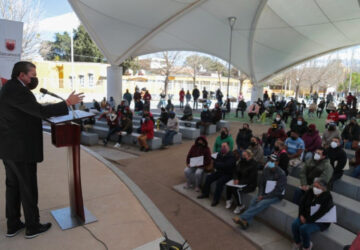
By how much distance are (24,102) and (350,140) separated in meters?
9.17

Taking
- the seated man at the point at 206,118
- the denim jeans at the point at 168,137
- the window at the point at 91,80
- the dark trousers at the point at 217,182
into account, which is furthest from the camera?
the window at the point at 91,80

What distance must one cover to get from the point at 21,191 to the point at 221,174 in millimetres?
4187

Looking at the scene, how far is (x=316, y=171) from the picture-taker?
17.0 feet

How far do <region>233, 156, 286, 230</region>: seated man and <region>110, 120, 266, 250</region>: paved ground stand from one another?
315 mm

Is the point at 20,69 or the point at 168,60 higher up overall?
the point at 168,60

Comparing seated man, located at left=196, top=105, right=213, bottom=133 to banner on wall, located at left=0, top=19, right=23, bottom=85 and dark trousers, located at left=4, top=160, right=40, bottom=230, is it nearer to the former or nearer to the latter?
banner on wall, located at left=0, top=19, right=23, bottom=85

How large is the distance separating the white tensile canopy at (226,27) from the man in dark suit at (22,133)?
1139 centimetres

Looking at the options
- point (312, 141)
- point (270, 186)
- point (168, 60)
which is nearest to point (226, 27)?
point (312, 141)

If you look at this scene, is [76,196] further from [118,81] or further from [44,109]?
[118,81]

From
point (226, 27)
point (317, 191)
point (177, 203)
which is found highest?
point (226, 27)

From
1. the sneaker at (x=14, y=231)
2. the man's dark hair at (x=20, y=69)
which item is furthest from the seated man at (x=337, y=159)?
the man's dark hair at (x=20, y=69)

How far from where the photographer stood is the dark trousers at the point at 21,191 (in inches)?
108

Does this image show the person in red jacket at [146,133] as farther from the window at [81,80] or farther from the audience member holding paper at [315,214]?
the window at [81,80]

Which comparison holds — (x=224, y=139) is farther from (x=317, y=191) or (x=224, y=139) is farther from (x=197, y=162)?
(x=317, y=191)
